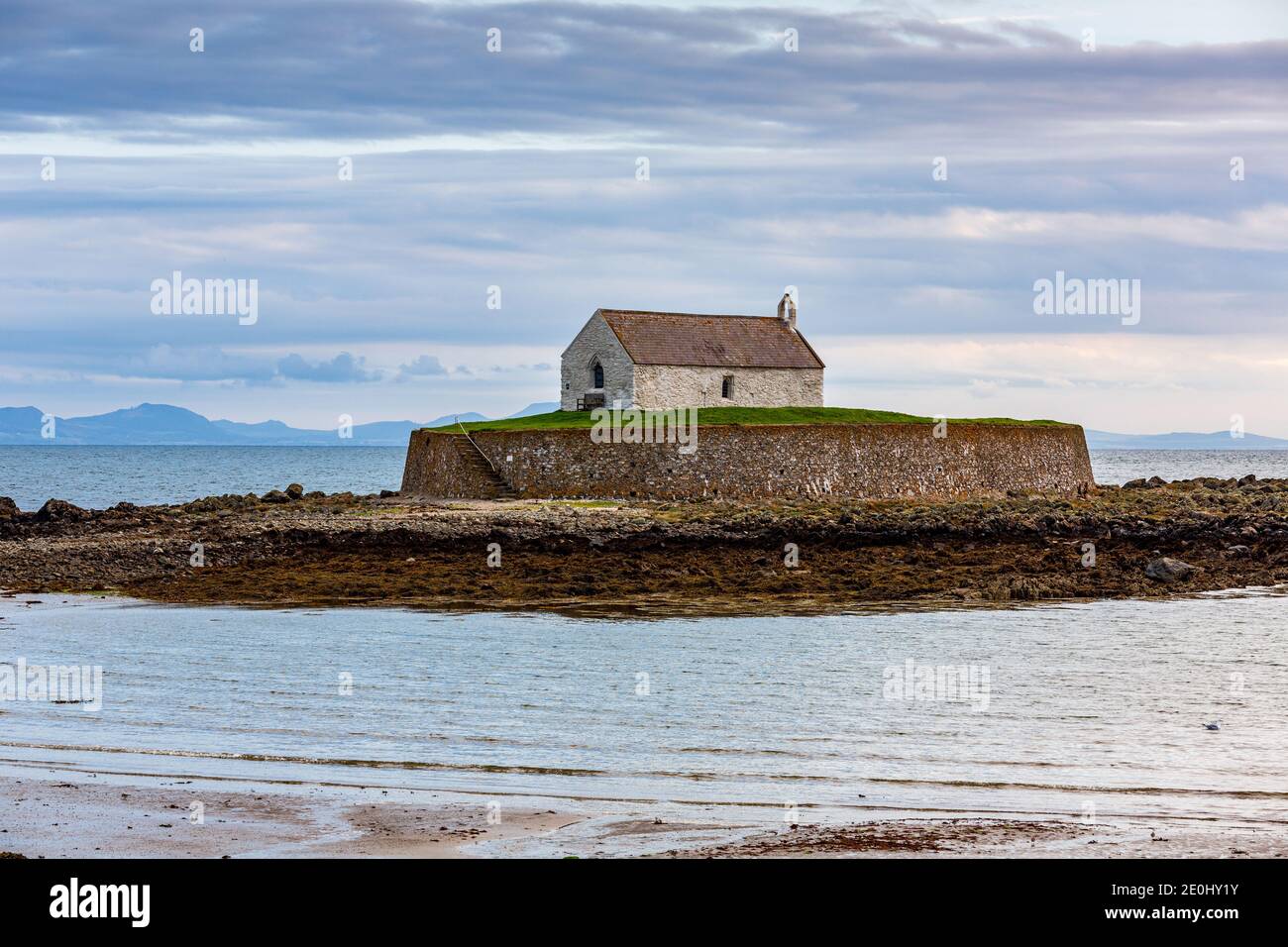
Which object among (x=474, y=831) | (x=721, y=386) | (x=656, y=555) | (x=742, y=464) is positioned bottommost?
(x=474, y=831)

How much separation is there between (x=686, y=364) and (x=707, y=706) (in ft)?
109

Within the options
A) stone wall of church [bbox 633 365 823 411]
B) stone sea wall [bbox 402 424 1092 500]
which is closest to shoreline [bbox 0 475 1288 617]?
stone sea wall [bbox 402 424 1092 500]

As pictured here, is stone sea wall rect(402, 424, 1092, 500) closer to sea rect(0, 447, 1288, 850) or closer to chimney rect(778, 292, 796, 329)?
chimney rect(778, 292, 796, 329)

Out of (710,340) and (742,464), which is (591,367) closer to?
(710,340)

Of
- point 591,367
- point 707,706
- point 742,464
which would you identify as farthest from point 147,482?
point 707,706

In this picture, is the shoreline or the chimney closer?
the shoreline

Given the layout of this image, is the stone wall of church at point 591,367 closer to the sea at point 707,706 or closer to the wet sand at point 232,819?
the sea at point 707,706

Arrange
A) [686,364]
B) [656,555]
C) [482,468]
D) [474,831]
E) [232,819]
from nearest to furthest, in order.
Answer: [474,831] < [232,819] < [656,555] < [482,468] < [686,364]

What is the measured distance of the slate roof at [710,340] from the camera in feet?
155

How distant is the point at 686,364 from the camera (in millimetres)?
47500

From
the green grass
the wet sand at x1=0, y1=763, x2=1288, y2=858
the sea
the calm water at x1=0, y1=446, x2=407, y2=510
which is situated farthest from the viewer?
the calm water at x1=0, y1=446, x2=407, y2=510

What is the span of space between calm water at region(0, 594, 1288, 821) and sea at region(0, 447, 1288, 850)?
0.05 metres

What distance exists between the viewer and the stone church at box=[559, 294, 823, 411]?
46.9 m

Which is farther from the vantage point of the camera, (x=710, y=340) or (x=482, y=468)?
(x=710, y=340)
